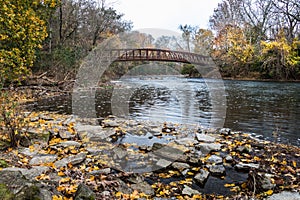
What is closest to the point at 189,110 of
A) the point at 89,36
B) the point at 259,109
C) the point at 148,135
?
the point at 259,109

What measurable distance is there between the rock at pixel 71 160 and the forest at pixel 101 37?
3.75m

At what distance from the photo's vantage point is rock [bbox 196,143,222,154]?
480 cm

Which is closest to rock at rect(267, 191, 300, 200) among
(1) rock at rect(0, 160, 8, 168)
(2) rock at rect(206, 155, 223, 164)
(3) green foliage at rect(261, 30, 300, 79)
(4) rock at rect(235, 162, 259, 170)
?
(4) rock at rect(235, 162, 259, 170)

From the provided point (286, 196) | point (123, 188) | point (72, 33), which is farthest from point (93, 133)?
point (72, 33)

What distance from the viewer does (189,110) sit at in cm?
999

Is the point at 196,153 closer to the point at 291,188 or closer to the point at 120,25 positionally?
the point at 291,188

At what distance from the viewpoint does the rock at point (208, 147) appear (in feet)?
15.7

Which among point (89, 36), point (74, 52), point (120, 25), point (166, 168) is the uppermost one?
point (120, 25)

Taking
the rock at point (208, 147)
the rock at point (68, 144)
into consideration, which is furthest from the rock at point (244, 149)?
the rock at point (68, 144)

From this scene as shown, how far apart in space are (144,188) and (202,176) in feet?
3.18

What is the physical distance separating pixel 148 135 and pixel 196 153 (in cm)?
176

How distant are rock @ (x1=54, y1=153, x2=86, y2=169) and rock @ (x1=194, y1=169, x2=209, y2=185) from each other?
1967 millimetres

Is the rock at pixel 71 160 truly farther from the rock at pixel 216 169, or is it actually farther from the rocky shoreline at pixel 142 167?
the rock at pixel 216 169

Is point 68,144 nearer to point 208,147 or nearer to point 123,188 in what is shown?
point 123,188
